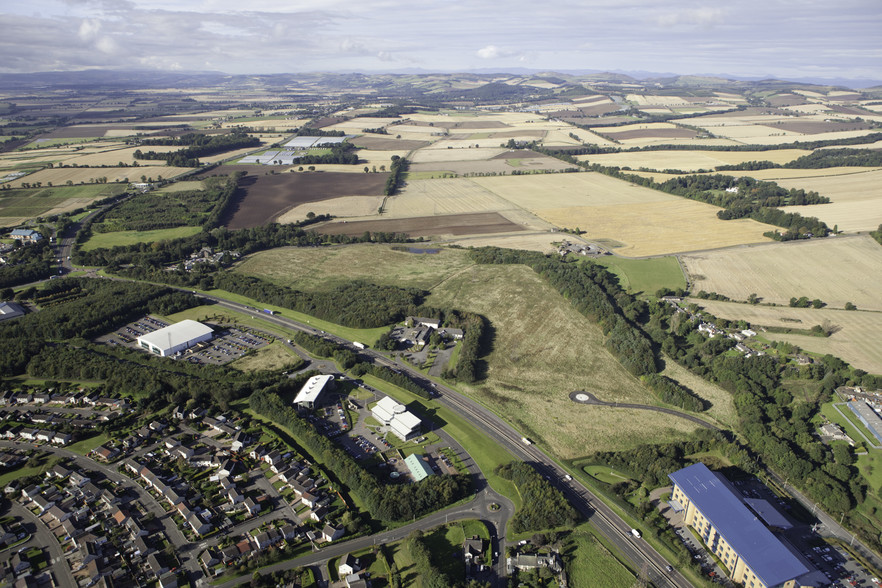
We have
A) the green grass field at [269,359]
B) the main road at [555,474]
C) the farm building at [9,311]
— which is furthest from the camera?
the farm building at [9,311]

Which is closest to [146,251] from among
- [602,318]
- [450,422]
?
[450,422]

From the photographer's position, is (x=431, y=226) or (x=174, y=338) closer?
(x=174, y=338)

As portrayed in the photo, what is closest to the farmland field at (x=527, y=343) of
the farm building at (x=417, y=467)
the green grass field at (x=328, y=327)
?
the green grass field at (x=328, y=327)

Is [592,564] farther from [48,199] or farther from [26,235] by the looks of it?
[48,199]

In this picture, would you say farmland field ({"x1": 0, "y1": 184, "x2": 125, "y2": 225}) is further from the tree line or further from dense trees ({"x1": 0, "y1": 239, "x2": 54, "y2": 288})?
the tree line

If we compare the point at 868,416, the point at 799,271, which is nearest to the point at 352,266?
the point at 868,416

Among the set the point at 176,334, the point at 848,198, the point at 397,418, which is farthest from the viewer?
the point at 848,198

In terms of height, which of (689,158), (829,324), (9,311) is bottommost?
(9,311)

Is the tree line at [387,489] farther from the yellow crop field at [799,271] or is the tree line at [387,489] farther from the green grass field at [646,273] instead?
the yellow crop field at [799,271]
